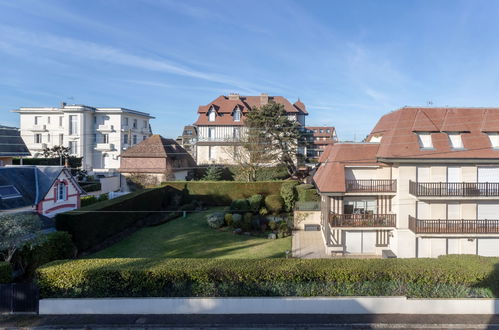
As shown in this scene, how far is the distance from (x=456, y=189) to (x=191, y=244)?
15.3 meters

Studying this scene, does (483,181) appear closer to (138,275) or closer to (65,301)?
(138,275)

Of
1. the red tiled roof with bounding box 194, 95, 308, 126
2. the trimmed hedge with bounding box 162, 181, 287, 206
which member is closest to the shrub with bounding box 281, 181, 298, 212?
the trimmed hedge with bounding box 162, 181, 287, 206

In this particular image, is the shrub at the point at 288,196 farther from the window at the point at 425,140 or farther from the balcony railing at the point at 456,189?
the window at the point at 425,140

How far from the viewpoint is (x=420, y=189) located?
17.0 meters

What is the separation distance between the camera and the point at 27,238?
41.5ft

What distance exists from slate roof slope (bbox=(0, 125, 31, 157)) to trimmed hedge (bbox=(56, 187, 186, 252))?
41.3ft

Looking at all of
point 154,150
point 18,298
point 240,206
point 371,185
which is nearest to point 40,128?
point 154,150

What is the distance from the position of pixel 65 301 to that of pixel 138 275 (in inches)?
101

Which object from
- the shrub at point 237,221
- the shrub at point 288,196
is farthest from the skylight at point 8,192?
the shrub at point 288,196

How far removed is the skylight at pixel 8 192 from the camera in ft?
53.8

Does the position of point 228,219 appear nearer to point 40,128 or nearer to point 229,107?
point 229,107

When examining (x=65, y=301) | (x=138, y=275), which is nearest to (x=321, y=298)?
(x=138, y=275)

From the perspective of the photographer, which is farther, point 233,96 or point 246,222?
point 233,96

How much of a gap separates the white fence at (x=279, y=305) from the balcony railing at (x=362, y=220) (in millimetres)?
A: 6885
